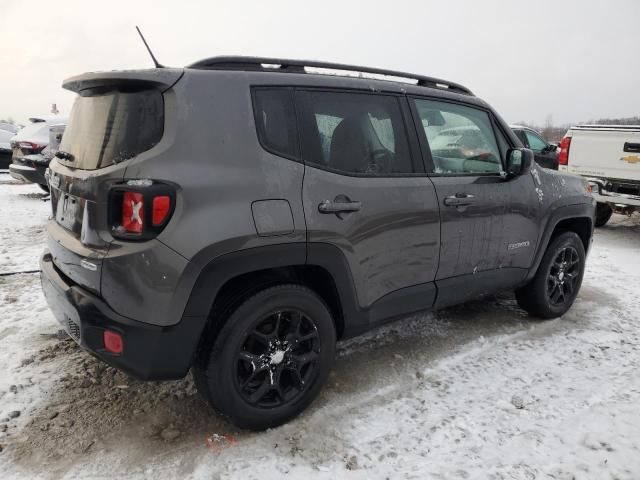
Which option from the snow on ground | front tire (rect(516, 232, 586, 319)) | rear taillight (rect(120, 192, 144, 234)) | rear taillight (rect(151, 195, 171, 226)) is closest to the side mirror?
front tire (rect(516, 232, 586, 319))

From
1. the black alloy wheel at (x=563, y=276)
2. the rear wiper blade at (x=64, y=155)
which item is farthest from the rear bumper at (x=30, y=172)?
the black alloy wheel at (x=563, y=276)

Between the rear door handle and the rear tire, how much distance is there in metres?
7.37

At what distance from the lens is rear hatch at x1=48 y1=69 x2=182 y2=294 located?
2158mm

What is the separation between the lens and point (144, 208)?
6.71 ft

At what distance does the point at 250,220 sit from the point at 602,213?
26.8 feet

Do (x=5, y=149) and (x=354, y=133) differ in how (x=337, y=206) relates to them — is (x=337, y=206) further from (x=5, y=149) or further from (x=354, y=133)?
(x=5, y=149)

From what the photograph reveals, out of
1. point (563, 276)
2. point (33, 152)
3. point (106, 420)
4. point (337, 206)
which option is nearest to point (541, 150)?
point (563, 276)

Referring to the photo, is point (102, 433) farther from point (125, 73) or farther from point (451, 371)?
point (451, 371)

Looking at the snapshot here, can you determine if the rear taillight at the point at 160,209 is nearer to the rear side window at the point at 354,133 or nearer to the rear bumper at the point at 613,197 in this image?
the rear side window at the point at 354,133

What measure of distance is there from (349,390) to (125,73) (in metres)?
2.13

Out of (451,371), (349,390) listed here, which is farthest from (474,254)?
(349,390)

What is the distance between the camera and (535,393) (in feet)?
9.61

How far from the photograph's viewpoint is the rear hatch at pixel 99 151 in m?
2.16

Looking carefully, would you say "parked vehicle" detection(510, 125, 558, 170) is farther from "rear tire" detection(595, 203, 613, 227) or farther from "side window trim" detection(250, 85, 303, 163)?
"side window trim" detection(250, 85, 303, 163)
